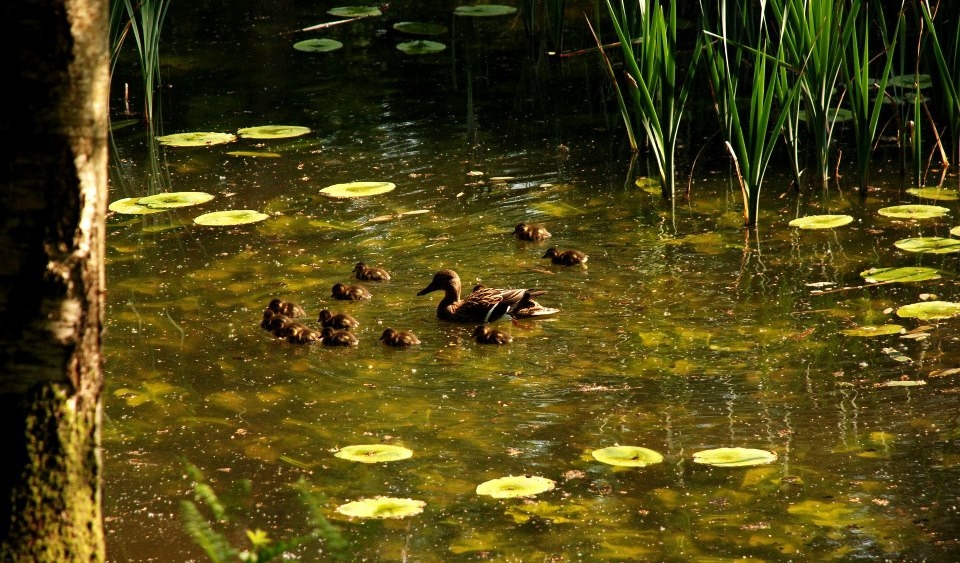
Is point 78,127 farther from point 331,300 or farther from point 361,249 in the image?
point 361,249

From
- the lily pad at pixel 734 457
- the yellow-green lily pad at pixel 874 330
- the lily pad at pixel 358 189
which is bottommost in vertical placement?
the lily pad at pixel 734 457

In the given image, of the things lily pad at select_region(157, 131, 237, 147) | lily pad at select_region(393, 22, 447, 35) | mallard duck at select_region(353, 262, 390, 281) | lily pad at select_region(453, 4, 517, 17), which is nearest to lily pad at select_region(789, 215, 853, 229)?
mallard duck at select_region(353, 262, 390, 281)

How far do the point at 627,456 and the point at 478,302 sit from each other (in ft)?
5.67

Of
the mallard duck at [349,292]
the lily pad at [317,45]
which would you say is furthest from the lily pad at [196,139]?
the mallard duck at [349,292]

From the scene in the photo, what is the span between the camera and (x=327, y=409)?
5.35 m

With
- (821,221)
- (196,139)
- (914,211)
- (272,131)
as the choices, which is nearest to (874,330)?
(821,221)

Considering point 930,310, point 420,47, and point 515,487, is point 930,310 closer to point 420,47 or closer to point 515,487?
point 515,487

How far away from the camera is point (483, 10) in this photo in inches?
550

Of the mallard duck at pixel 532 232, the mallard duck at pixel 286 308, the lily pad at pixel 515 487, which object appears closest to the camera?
the lily pad at pixel 515 487

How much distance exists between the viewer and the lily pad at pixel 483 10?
1381 cm

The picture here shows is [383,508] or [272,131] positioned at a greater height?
[272,131]

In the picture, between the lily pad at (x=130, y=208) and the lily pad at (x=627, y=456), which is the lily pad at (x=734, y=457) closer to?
the lily pad at (x=627, y=456)

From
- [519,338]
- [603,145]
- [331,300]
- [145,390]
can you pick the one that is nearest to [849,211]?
[603,145]

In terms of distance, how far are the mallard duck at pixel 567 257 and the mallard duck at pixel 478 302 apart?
0.52 meters
